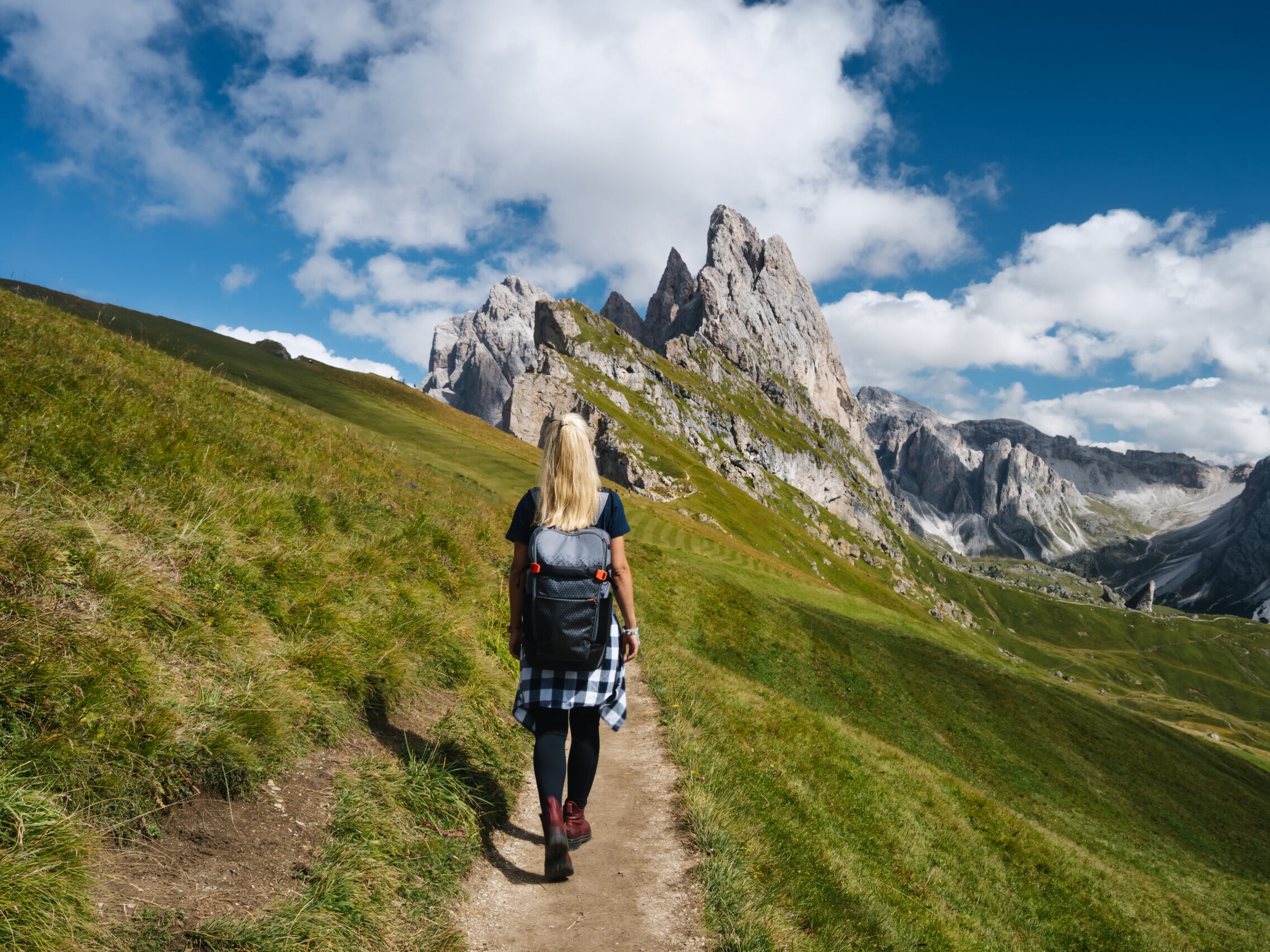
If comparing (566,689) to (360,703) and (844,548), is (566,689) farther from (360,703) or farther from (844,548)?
(844,548)

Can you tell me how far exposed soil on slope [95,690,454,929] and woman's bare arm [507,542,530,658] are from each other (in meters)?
1.99

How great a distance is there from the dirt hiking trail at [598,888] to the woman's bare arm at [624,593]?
2186 mm

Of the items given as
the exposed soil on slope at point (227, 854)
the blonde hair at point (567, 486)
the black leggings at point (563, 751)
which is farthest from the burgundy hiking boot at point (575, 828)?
the blonde hair at point (567, 486)

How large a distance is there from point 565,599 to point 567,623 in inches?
8.6

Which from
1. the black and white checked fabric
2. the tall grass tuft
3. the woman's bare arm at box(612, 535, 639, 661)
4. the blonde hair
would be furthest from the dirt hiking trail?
the blonde hair

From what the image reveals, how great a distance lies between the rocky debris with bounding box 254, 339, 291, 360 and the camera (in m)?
60.1

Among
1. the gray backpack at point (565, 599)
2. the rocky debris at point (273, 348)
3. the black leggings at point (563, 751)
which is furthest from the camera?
the rocky debris at point (273, 348)

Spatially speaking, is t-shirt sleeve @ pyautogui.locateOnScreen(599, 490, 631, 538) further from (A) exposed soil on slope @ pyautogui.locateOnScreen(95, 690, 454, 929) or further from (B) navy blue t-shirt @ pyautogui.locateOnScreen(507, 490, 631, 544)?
(A) exposed soil on slope @ pyautogui.locateOnScreen(95, 690, 454, 929)

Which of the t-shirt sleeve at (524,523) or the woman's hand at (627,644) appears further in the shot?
the woman's hand at (627,644)

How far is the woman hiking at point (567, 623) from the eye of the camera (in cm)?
536

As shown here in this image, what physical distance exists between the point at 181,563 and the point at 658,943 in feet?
19.7

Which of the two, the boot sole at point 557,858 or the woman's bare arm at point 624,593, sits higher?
the woman's bare arm at point 624,593

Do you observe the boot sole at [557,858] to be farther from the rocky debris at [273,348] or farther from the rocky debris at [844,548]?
the rocky debris at [844,548]

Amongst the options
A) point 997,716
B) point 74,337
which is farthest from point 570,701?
point 997,716
